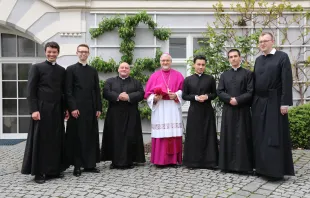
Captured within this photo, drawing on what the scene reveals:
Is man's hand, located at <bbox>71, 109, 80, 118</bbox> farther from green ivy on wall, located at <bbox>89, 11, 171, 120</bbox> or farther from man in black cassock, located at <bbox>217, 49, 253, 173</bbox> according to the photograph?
green ivy on wall, located at <bbox>89, 11, 171, 120</bbox>

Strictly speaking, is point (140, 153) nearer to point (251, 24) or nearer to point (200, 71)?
point (200, 71)

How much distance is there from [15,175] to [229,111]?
3.46 m

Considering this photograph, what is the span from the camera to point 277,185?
5.11 meters

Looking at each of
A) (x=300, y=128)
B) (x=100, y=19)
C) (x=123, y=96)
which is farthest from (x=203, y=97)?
(x=100, y=19)

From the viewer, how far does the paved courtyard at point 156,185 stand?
477 cm

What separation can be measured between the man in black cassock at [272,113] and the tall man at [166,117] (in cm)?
135

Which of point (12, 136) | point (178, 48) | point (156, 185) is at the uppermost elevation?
point (178, 48)

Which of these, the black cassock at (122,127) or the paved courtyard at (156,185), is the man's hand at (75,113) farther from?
the paved courtyard at (156,185)

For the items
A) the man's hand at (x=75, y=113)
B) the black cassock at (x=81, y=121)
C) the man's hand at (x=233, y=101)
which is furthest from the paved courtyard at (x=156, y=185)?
the man's hand at (x=233, y=101)

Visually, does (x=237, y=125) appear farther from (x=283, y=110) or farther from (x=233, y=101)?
(x=283, y=110)

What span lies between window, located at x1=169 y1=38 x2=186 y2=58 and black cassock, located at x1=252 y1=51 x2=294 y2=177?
383cm

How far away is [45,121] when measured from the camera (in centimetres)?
539

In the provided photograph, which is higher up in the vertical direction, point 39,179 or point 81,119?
point 81,119

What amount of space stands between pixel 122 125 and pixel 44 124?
131cm
